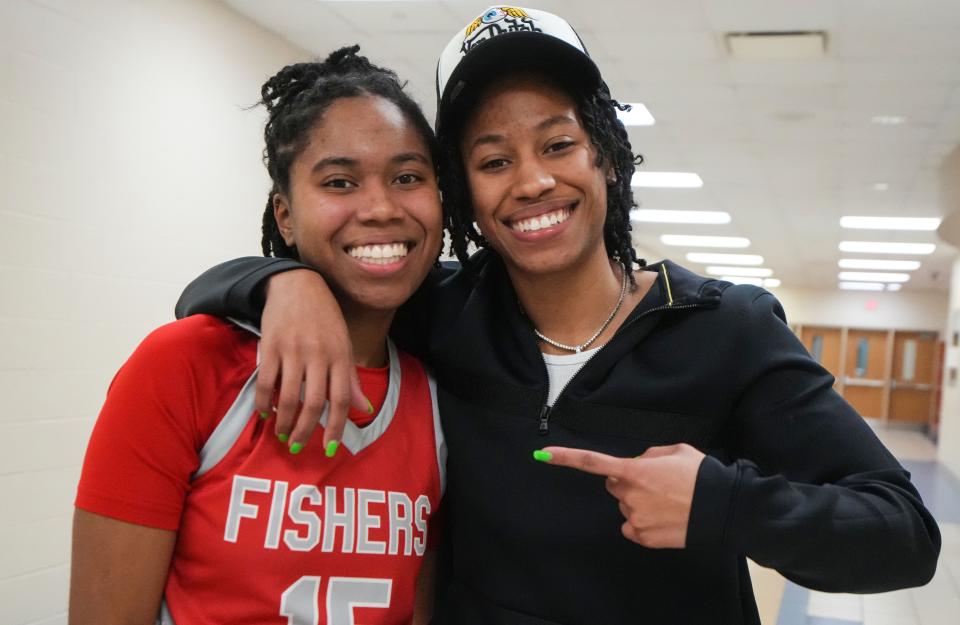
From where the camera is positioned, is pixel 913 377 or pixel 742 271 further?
pixel 913 377

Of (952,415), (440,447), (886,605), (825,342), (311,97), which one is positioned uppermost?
(311,97)

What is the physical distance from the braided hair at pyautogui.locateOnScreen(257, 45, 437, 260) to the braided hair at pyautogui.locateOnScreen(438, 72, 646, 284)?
0.05 metres

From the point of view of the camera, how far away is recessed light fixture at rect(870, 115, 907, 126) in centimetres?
620

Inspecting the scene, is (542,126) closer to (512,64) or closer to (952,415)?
(512,64)

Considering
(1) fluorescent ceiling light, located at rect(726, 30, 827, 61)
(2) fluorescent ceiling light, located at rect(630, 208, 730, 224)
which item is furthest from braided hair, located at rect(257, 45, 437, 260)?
(2) fluorescent ceiling light, located at rect(630, 208, 730, 224)

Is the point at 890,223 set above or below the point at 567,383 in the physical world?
above

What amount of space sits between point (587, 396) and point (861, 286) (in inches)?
820

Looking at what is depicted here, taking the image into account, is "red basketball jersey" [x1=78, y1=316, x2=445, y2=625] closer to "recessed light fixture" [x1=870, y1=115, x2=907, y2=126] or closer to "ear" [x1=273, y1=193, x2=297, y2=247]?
"ear" [x1=273, y1=193, x2=297, y2=247]

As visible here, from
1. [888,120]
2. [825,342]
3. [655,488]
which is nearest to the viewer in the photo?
[655,488]

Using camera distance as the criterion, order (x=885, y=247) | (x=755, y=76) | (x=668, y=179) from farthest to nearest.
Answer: (x=885, y=247)
(x=668, y=179)
(x=755, y=76)

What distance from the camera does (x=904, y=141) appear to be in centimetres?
684

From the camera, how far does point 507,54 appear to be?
1488 millimetres

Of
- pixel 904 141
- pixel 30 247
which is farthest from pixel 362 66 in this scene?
pixel 904 141

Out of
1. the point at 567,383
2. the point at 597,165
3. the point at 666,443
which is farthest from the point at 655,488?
the point at 597,165
